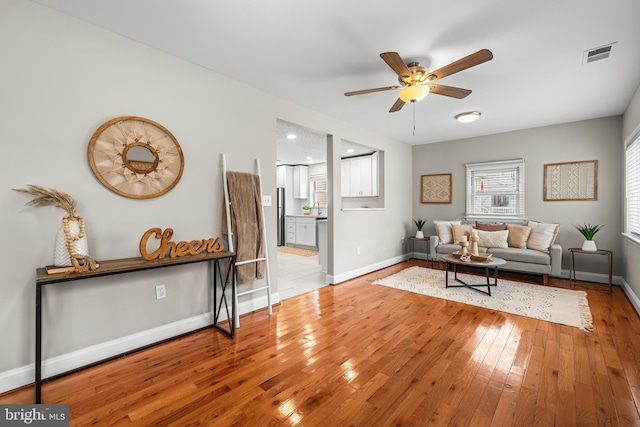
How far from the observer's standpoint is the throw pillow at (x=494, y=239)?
4.60m

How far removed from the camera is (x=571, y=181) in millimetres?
4480

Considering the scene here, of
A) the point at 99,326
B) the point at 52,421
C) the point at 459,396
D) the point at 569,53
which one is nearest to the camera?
the point at 52,421

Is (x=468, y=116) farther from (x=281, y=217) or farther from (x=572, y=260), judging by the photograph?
(x=281, y=217)

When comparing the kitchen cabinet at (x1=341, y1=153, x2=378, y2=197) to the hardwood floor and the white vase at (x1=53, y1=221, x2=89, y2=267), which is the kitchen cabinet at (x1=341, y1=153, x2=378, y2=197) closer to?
the hardwood floor

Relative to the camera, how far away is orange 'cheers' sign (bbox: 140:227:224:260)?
7.05 ft

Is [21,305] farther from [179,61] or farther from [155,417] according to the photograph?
[179,61]

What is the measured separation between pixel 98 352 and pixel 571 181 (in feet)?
21.0

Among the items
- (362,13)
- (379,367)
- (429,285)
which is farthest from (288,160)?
(379,367)

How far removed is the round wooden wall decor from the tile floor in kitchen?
2.05 metres

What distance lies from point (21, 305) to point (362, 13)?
302cm

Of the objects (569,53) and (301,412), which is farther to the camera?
(569,53)

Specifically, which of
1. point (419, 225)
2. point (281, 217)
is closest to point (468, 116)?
point (419, 225)

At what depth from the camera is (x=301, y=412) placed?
5.22 feet

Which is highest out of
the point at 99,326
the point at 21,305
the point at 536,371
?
the point at 21,305
